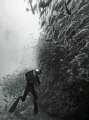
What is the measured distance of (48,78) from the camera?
9758mm

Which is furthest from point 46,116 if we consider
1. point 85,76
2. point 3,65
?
point 3,65

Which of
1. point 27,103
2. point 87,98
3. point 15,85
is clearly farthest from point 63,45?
point 15,85

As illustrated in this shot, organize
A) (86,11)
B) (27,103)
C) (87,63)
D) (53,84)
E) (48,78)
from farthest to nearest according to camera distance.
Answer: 1. (27,103)
2. (48,78)
3. (53,84)
4. (86,11)
5. (87,63)

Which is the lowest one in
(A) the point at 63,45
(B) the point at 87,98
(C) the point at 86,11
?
(B) the point at 87,98

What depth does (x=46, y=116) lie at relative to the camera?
30.0 ft

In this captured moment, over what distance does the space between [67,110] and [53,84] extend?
2.10 m

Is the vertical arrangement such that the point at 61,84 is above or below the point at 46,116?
above

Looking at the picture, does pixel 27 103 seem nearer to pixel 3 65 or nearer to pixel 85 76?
pixel 85 76

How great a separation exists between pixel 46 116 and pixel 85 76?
13.8 feet

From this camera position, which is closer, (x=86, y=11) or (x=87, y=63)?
(x=87, y=63)

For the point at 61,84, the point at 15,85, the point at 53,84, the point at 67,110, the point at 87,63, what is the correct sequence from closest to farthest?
the point at 87,63
the point at 67,110
the point at 61,84
the point at 53,84
the point at 15,85

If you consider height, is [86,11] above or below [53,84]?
above

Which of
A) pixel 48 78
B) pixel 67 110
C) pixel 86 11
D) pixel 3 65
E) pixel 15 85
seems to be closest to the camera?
pixel 86 11

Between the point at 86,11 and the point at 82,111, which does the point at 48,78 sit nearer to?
the point at 82,111
